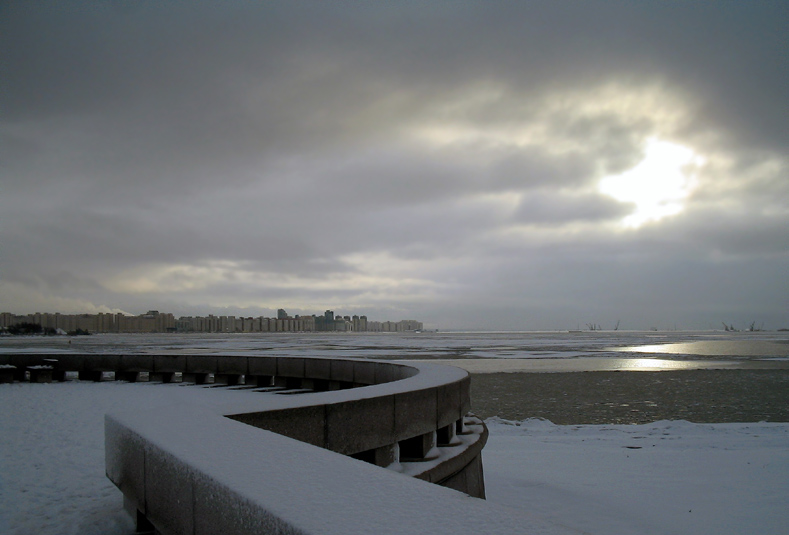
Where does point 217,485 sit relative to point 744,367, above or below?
above

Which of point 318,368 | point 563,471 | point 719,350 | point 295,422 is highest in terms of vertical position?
point 295,422

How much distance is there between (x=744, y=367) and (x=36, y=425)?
3318cm

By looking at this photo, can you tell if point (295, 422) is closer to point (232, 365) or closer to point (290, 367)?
point (290, 367)

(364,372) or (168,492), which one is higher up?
(168,492)

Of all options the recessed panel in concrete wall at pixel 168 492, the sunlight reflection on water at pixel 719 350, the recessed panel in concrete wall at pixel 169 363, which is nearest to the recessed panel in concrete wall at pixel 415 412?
the recessed panel in concrete wall at pixel 168 492

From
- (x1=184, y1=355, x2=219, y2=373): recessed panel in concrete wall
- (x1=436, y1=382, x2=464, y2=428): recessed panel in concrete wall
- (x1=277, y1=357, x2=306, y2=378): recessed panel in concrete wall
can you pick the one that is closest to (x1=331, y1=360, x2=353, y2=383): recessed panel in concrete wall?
(x1=277, y1=357, x2=306, y2=378): recessed panel in concrete wall

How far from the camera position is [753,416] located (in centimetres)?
1452

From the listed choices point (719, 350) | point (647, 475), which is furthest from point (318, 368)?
point (719, 350)

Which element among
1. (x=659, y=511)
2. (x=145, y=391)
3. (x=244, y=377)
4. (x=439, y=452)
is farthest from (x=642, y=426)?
(x=145, y=391)

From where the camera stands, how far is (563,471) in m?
9.62

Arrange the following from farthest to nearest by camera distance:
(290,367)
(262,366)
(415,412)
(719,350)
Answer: (719,350) → (262,366) → (290,367) → (415,412)

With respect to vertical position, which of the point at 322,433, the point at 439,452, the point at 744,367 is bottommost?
the point at 744,367

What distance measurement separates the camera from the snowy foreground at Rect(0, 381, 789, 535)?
527 cm

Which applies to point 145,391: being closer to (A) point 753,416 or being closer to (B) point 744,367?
(A) point 753,416
